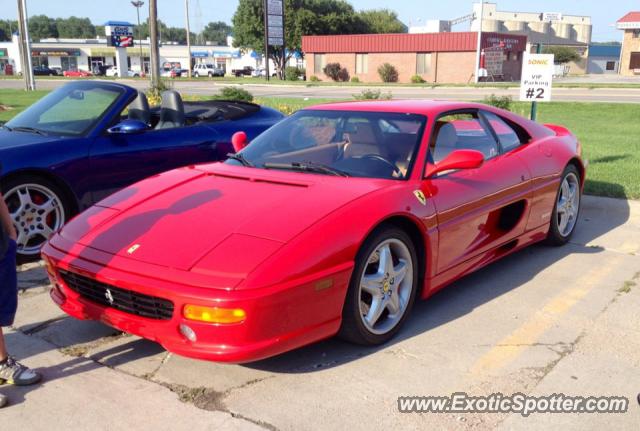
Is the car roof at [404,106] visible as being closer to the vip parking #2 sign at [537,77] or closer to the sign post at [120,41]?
the vip parking #2 sign at [537,77]

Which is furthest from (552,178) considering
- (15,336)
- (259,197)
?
(15,336)

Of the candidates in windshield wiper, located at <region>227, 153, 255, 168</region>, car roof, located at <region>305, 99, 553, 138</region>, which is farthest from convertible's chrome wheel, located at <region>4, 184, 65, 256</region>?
car roof, located at <region>305, 99, 553, 138</region>

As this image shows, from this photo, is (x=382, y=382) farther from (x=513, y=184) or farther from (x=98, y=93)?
(x=98, y=93)

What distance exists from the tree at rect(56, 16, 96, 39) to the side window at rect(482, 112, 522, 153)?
16592cm

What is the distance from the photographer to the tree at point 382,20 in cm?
7475

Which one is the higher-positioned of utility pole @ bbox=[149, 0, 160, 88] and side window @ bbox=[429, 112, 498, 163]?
utility pole @ bbox=[149, 0, 160, 88]

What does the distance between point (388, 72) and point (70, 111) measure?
46.9 meters

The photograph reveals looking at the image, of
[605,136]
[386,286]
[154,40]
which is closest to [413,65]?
[154,40]

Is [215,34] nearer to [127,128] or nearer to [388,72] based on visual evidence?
[388,72]

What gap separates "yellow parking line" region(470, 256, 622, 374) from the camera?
3.38 meters

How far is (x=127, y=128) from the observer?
5.41 m

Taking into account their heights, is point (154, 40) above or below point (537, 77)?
above

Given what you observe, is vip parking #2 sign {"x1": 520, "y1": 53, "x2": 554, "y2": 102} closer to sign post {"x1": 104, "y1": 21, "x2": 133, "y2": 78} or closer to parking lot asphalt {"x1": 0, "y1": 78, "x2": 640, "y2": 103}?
parking lot asphalt {"x1": 0, "y1": 78, "x2": 640, "y2": 103}

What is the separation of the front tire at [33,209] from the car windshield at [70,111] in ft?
2.07
